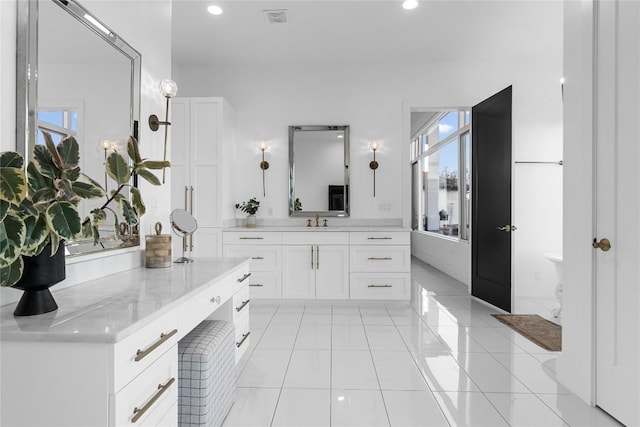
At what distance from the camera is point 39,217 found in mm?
983

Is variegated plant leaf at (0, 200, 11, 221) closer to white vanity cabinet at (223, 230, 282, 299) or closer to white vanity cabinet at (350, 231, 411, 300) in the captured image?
white vanity cabinet at (223, 230, 282, 299)

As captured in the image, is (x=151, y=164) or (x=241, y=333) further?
(x=241, y=333)

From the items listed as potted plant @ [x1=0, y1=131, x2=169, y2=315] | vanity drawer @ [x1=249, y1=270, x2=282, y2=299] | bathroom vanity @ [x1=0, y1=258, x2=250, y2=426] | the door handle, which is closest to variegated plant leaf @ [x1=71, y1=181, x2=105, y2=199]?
potted plant @ [x1=0, y1=131, x2=169, y2=315]

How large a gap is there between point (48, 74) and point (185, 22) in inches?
102

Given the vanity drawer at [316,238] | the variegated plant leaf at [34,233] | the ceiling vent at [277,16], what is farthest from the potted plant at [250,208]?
the variegated plant leaf at [34,233]

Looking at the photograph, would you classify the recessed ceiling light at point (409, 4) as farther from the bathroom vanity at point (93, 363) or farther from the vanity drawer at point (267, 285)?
the bathroom vanity at point (93, 363)

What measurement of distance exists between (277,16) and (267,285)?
2.83 metres

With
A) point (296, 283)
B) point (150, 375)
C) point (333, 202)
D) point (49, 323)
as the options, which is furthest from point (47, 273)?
point (333, 202)

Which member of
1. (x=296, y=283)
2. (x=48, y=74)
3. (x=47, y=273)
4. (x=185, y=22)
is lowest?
(x=296, y=283)

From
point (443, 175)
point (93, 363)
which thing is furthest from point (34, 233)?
point (443, 175)

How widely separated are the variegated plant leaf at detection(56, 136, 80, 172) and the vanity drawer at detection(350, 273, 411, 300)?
335 cm

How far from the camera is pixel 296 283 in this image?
163 inches

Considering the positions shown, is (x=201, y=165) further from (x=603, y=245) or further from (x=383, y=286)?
(x=603, y=245)

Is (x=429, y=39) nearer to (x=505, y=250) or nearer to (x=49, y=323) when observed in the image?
(x=505, y=250)
